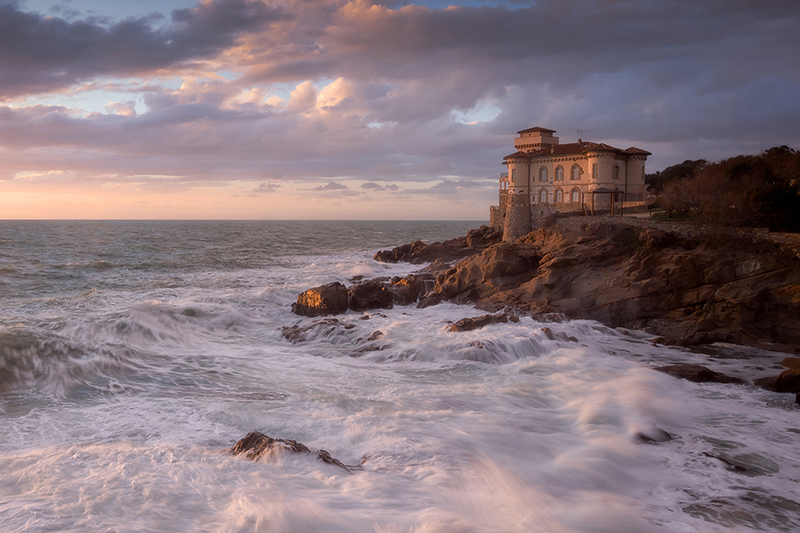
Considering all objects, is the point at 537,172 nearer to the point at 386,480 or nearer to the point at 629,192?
the point at 629,192

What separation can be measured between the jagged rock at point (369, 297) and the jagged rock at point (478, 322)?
625cm

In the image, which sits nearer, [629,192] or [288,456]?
[288,456]

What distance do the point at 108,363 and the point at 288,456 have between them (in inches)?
377

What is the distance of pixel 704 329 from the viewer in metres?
17.7

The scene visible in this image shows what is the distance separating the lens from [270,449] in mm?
8961

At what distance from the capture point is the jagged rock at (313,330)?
1923 cm

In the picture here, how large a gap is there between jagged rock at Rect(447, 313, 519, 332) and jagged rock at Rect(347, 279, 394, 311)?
20.5 feet

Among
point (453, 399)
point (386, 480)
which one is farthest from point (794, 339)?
point (386, 480)

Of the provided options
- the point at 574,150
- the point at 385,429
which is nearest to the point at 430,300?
the point at 385,429

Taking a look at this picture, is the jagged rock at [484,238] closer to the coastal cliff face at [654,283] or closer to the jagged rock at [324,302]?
the coastal cliff face at [654,283]

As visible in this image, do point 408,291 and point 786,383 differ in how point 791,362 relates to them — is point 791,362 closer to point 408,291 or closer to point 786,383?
point 786,383

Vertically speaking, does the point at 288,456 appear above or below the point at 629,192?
below

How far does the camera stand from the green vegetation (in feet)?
74.4

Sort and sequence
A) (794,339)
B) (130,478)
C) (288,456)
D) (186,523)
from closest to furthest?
(186,523) < (130,478) < (288,456) < (794,339)
